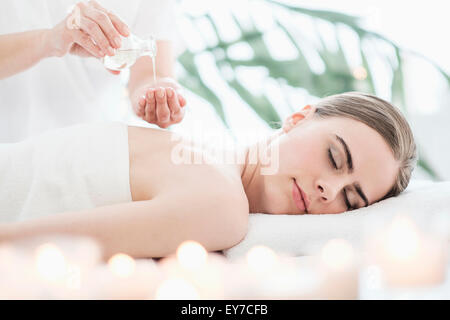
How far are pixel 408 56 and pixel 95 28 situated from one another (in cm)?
166

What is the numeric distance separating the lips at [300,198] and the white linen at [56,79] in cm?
95

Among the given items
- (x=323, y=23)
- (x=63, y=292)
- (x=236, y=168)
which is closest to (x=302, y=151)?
(x=236, y=168)

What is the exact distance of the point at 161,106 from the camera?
1.30 meters

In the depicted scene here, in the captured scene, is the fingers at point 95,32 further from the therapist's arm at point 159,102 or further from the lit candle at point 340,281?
the lit candle at point 340,281

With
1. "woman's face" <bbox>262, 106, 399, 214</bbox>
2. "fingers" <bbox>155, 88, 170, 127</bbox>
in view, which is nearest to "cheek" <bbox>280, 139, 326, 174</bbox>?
"woman's face" <bbox>262, 106, 399, 214</bbox>

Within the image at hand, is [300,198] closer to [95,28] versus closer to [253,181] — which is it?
[253,181]

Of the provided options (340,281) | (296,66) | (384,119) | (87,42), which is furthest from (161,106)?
(296,66)

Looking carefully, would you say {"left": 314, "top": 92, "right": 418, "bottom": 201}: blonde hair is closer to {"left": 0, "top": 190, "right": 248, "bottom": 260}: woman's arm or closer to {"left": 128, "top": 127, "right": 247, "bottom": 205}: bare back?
{"left": 128, "top": 127, "right": 247, "bottom": 205}: bare back

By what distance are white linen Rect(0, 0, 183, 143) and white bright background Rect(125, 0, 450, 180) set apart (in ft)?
1.86

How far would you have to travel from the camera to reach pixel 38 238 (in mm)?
876

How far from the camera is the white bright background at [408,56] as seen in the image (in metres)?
2.31

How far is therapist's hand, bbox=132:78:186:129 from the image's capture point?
4.23 feet

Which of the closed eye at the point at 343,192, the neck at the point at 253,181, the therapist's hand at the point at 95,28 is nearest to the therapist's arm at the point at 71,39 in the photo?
the therapist's hand at the point at 95,28

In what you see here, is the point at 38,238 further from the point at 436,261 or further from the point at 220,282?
the point at 436,261
